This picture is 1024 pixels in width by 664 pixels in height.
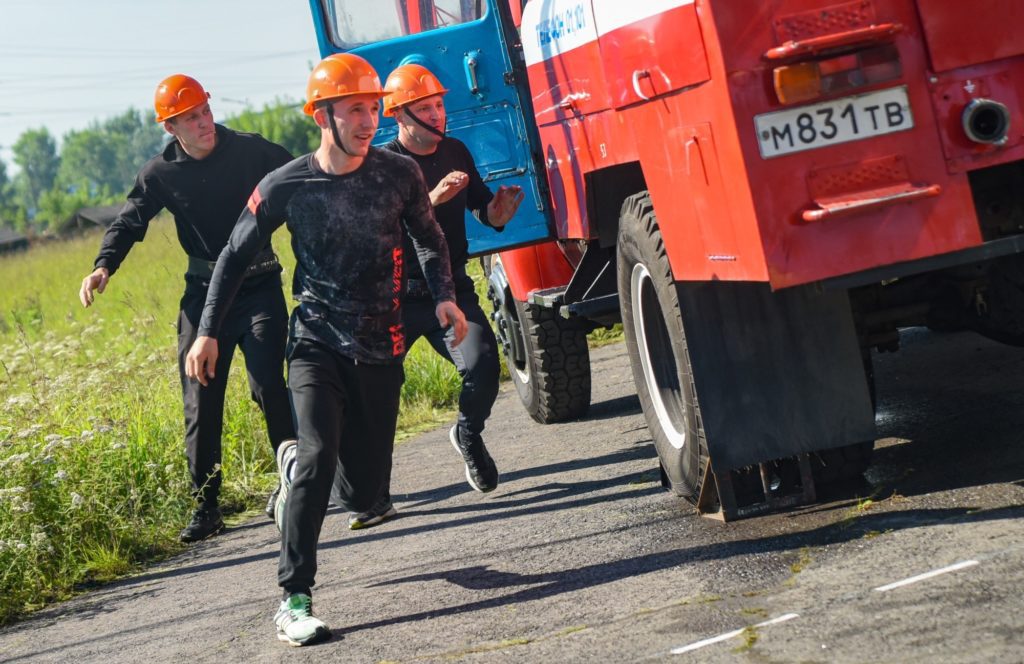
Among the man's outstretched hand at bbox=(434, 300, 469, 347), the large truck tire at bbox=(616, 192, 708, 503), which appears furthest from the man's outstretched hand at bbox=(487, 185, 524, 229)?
the man's outstretched hand at bbox=(434, 300, 469, 347)

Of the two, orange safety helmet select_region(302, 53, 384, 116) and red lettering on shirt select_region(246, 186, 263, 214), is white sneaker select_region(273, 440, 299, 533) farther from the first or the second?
orange safety helmet select_region(302, 53, 384, 116)

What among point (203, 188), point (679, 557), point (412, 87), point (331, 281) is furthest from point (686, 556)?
point (203, 188)

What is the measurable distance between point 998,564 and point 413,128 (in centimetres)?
364

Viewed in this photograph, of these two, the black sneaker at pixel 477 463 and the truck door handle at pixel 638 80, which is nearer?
the truck door handle at pixel 638 80

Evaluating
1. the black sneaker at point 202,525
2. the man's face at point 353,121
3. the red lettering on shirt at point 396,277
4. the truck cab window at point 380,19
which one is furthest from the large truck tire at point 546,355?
A: the man's face at point 353,121

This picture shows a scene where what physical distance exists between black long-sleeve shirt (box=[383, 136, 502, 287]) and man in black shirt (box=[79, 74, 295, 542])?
817 millimetres

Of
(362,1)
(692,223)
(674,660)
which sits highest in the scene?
(362,1)

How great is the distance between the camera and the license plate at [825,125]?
4.25 metres

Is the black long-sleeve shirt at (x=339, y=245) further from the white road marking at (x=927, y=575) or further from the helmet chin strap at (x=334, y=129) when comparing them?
the white road marking at (x=927, y=575)

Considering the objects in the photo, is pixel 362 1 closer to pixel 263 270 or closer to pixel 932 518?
pixel 263 270

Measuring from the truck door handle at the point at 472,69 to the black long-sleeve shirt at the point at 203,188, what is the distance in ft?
3.32

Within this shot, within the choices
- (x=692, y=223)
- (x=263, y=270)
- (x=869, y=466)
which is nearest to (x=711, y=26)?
(x=692, y=223)

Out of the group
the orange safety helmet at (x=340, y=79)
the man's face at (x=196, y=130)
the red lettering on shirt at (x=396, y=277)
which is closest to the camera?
the orange safety helmet at (x=340, y=79)

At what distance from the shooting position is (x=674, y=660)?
4004mm
